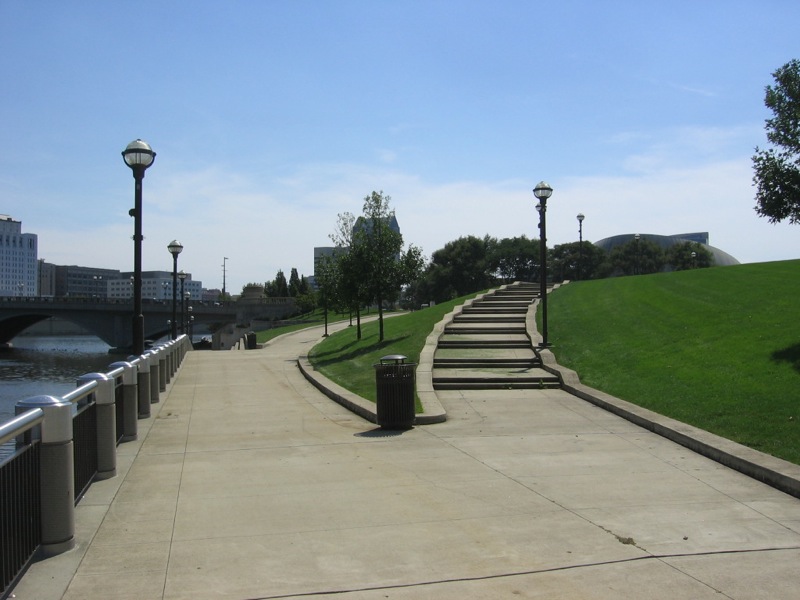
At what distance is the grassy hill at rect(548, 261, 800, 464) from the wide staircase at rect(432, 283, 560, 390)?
0.89 metres

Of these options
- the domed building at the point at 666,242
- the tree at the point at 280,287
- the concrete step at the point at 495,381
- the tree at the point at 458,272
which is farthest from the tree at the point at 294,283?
the concrete step at the point at 495,381

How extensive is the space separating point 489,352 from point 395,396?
7.80m

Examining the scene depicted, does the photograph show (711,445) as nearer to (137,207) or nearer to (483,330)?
(137,207)

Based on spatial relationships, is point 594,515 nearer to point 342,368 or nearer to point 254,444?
point 254,444

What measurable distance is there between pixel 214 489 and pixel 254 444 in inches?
105

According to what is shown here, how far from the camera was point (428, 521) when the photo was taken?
6.11 m

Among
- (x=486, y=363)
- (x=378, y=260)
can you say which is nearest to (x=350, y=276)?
(x=378, y=260)

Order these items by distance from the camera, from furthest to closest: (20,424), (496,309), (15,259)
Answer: (15,259) < (496,309) < (20,424)

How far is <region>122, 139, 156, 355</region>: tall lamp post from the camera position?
12617 mm

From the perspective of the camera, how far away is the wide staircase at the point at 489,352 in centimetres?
1508

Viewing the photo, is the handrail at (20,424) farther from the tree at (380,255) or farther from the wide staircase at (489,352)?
the tree at (380,255)

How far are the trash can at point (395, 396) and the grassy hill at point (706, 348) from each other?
3902mm

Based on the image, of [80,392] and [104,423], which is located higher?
[80,392]

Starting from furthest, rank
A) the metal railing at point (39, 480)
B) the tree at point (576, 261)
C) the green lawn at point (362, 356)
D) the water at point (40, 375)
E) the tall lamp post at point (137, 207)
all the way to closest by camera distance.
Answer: the tree at point (576, 261) → the water at point (40, 375) → the green lawn at point (362, 356) → the tall lamp post at point (137, 207) → the metal railing at point (39, 480)
